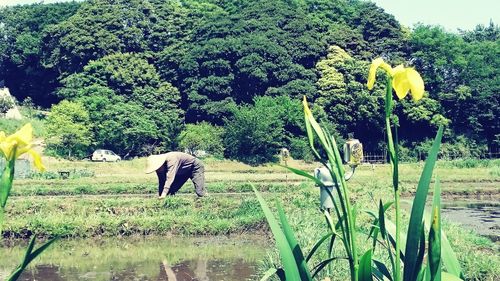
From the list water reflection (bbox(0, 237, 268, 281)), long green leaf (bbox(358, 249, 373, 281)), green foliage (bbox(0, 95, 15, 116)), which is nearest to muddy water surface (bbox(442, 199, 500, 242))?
water reflection (bbox(0, 237, 268, 281))

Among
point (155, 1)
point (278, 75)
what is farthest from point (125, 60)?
point (278, 75)

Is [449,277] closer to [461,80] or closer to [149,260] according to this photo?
[149,260]

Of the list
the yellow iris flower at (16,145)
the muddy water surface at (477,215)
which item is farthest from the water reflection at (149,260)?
the yellow iris flower at (16,145)

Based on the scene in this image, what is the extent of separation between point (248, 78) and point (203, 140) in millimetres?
6209

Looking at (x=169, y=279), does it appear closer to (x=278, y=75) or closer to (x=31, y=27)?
(x=278, y=75)

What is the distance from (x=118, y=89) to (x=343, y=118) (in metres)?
13.2

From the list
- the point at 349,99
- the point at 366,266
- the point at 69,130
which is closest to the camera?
the point at 366,266

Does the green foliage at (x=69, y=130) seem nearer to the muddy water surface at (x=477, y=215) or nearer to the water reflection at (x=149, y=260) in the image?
the muddy water surface at (x=477, y=215)

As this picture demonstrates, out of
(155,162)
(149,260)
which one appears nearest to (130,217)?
(155,162)

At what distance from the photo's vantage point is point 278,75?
38.1m

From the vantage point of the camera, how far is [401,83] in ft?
6.66

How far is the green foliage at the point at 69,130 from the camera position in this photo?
31062 mm

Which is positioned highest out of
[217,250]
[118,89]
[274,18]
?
[274,18]

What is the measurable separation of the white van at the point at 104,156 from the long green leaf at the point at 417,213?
100ft
